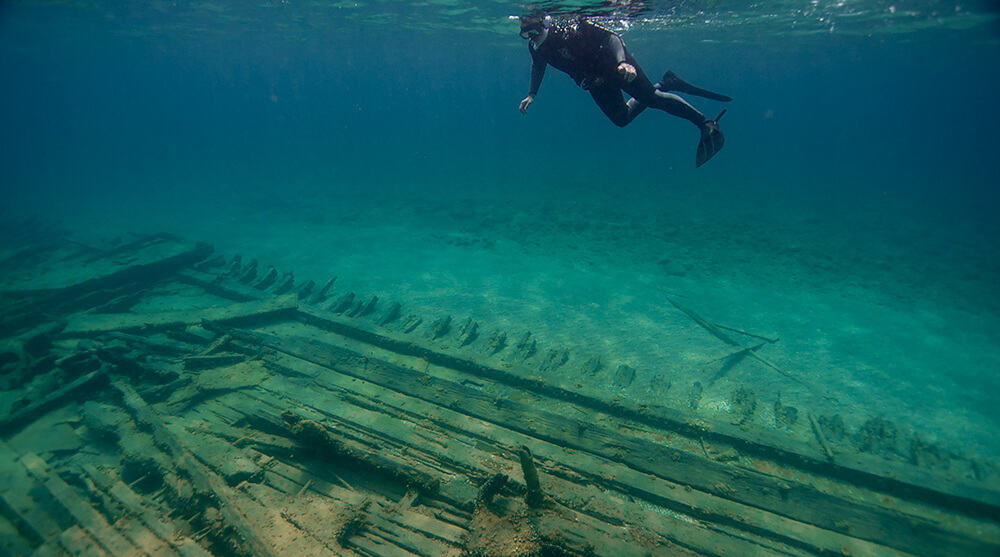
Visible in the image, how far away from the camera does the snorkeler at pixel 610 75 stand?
6152mm

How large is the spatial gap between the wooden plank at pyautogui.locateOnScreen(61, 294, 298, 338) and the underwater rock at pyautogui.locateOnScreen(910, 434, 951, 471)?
11024 millimetres

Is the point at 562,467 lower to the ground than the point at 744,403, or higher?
higher

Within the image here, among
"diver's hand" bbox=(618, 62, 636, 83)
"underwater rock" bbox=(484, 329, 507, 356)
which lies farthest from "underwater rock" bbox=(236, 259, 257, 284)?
"diver's hand" bbox=(618, 62, 636, 83)

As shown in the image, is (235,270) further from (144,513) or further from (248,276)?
(144,513)

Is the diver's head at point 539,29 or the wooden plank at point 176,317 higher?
the diver's head at point 539,29

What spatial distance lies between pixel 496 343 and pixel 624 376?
8.53 feet

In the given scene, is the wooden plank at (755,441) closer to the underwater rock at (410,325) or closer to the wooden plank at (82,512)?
the underwater rock at (410,325)

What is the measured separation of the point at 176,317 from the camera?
797cm

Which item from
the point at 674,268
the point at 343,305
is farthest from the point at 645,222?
the point at 343,305

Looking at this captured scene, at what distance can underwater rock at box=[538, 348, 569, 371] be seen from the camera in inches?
293

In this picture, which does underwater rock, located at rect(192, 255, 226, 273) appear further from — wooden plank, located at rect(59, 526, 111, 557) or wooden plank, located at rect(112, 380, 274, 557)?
Answer: wooden plank, located at rect(59, 526, 111, 557)

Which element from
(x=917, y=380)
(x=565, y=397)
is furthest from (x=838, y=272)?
(x=565, y=397)

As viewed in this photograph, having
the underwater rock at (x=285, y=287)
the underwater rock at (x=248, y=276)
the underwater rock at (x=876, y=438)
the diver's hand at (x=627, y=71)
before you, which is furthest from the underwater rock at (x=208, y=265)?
the underwater rock at (x=876, y=438)

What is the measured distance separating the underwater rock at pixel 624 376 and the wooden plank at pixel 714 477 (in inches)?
86.5
